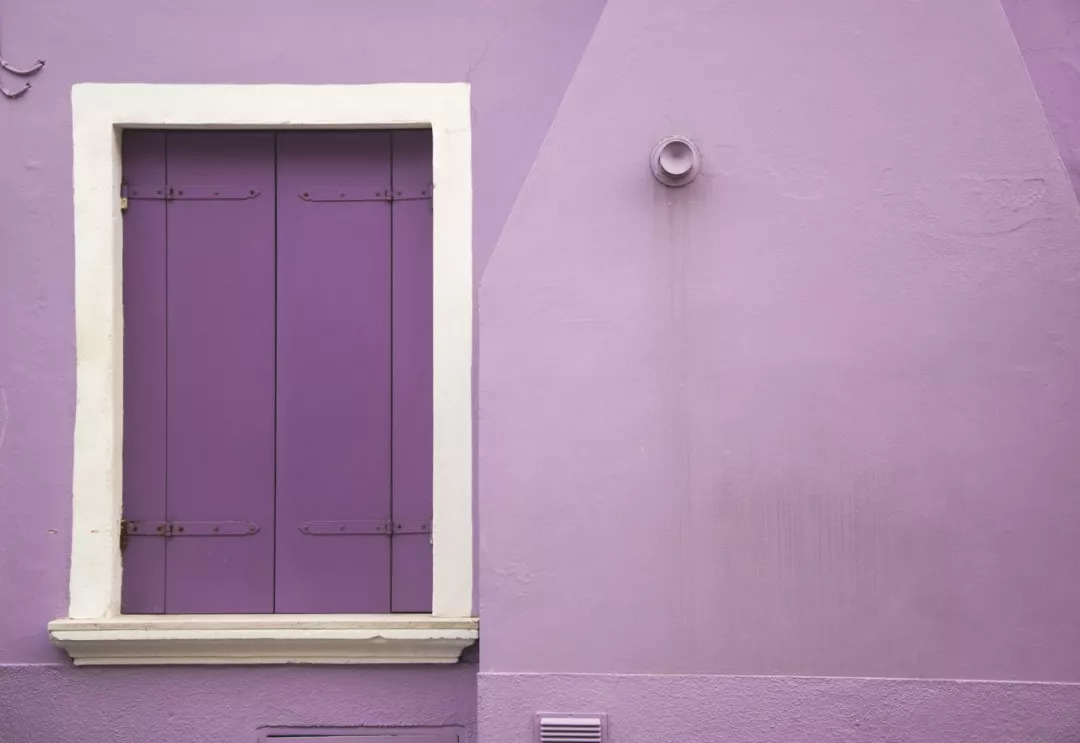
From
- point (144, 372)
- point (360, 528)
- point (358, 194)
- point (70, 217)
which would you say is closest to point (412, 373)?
point (360, 528)

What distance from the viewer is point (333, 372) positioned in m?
4.51

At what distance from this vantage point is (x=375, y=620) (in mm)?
4281

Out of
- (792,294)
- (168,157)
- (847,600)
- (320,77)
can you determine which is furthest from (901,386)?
(168,157)

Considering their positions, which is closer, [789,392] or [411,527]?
[789,392]

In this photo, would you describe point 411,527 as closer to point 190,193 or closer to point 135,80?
point 190,193

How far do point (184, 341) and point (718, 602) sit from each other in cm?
235

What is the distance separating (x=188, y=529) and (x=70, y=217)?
1328 millimetres

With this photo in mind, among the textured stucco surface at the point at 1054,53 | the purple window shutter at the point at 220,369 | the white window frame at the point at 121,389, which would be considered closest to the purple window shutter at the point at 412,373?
the white window frame at the point at 121,389

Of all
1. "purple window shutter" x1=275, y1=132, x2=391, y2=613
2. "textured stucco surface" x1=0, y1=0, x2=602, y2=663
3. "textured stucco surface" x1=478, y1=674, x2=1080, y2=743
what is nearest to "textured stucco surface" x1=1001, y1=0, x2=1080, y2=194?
"textured stucco surface" x1=0, y1=0, x2=602, y2=663

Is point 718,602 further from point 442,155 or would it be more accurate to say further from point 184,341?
point 184,341

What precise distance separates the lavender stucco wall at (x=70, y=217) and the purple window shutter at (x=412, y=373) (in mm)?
251

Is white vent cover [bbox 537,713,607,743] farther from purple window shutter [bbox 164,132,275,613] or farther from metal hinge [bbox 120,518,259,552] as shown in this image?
metal hinge [bbox 120,518,259,552]

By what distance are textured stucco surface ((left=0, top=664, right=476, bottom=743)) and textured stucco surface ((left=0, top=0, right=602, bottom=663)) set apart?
1.29 feet

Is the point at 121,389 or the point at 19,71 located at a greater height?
the point at 19,71
